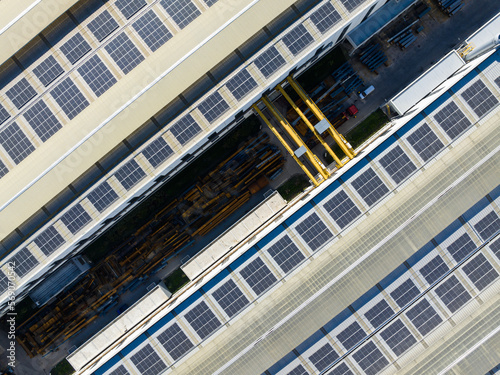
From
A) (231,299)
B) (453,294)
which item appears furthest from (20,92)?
(453,294)

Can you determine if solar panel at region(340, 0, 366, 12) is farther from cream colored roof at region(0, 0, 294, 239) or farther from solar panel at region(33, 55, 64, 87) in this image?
solar panel at region(33, 55, 64, 87)

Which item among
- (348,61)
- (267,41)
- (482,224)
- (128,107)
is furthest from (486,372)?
(128,107)

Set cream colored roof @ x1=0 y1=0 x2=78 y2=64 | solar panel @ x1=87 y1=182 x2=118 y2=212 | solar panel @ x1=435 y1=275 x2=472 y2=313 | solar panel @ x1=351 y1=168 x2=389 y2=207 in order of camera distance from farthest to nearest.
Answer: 1. solar panel @ x1=435 y1=275 x2=472 y2=313
2. solar panel @ x1=351 y1=168 x2=389 y2=207
3. solar panel @ x1=87 y1=182 x2=118 y2=212
4. cream colored roof @ x1=0 y1=0 x2=78 y2=64

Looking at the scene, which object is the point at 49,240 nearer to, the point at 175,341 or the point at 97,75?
the point at 175,341

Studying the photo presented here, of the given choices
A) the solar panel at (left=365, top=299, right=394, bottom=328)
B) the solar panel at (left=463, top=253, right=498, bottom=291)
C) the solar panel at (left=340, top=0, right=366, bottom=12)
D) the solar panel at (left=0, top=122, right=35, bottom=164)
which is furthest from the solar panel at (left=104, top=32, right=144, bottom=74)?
the solar panel at (left=463, top=253, right=498, bottom=291)

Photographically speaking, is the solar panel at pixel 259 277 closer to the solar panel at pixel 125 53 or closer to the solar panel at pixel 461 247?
the solar panel at pixel 461 247

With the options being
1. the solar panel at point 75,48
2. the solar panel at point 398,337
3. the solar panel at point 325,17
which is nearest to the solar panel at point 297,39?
the solar panel at point 325,17

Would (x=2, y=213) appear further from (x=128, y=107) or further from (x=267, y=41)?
(x=267, y=41)
